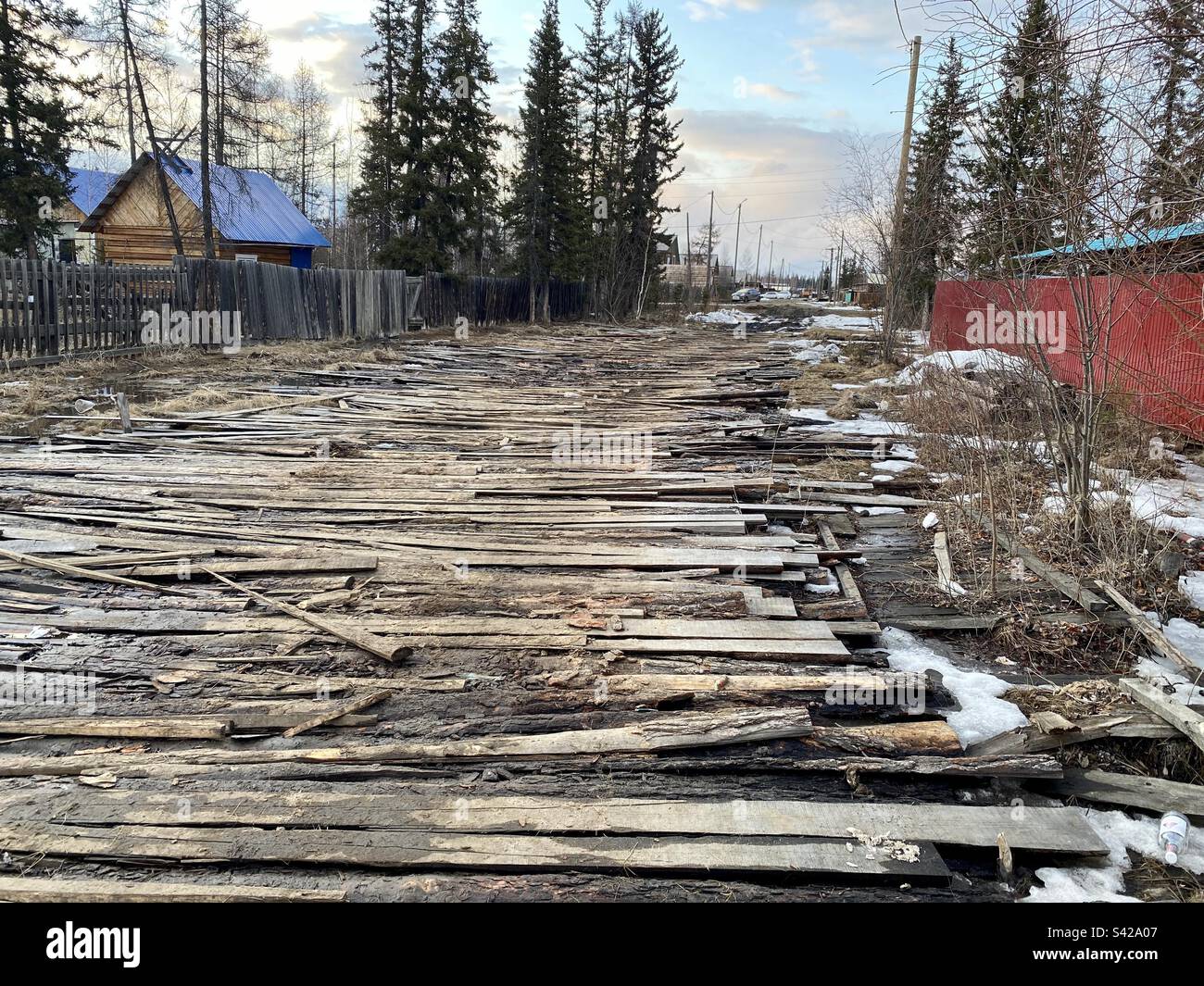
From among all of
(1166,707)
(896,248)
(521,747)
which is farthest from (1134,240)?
(896,248)

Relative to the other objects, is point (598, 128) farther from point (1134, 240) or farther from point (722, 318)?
point (1134, 240)

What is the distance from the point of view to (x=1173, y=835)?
3230 mm

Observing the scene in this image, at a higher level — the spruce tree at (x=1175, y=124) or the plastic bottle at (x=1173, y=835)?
the spruce tree at (x=1175, y=124)

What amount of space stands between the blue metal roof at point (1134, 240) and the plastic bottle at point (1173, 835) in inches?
124

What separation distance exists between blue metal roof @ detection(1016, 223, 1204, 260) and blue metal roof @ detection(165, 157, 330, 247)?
112 ft

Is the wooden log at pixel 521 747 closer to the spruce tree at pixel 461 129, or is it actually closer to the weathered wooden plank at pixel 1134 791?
the weathered wooden plank at pixel 1134 791

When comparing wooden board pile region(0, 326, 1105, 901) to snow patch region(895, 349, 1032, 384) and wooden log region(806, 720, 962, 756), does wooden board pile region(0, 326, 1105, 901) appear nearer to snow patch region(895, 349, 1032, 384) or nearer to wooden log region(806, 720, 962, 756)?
wooden log region(806, 720, 962, 756)

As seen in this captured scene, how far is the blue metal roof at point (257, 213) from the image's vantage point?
3606 cm

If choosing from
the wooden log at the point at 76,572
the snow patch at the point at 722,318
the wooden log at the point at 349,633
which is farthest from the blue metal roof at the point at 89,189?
the wooden log at the point at 349,633

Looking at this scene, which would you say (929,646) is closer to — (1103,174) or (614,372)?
(1103,174)

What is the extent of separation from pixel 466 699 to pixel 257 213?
41.1 m

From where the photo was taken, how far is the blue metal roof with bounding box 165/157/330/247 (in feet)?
118

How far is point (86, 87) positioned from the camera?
2516cm
